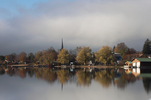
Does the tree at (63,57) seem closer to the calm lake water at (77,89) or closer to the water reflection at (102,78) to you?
the water reflection at (102,78)

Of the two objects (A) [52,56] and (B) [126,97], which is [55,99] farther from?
(A) [52,56]

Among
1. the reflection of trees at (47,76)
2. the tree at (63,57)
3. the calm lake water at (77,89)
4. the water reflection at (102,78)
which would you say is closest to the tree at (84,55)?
the tree at (63,57)

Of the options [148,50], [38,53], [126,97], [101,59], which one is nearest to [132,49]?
[148,50]

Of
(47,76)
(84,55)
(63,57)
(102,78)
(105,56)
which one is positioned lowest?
(47,76)

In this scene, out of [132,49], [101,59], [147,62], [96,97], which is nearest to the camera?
[96,97]

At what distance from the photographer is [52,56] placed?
96875 millimetres

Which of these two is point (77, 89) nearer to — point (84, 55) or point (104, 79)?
point (104, 79)

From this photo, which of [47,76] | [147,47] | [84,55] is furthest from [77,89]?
[147,47]

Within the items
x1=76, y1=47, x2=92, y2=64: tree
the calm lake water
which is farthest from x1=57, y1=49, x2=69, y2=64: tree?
→ the calm lake water

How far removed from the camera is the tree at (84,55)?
8531cm

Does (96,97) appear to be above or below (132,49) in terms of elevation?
below

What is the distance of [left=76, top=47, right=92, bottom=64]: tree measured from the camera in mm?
85312

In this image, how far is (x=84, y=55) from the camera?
283 feet

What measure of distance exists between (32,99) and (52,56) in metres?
83.2
